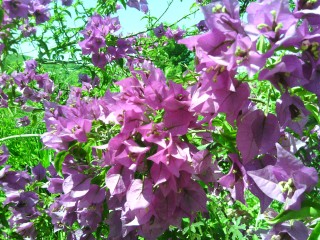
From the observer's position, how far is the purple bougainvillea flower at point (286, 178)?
2.68 ft

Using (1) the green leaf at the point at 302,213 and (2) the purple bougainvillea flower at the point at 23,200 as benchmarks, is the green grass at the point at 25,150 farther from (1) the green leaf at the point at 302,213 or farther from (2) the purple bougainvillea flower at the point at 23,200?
(1) the green leaf at the point at 302,213

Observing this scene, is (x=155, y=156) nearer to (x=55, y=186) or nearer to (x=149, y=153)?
(x=149, y=153)

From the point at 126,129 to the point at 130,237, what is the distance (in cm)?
44

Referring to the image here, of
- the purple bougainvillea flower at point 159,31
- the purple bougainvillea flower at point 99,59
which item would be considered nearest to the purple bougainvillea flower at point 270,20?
the purple bougainvillea flower at point 99,59

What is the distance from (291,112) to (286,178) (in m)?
0.13

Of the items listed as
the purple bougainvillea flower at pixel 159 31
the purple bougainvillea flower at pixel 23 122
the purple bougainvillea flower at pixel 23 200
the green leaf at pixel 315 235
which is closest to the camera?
the green leaf at pixel 315 235

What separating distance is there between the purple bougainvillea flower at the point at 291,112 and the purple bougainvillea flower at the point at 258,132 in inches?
1.0

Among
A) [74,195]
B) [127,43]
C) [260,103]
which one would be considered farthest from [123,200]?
[127,43]

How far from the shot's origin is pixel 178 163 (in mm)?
1004

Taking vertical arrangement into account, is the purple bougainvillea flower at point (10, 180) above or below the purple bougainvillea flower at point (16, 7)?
below

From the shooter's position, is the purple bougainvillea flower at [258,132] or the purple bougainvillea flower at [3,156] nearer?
the purple bougainvillea flower at [258,132]

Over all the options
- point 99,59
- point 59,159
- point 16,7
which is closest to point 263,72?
point 59,159

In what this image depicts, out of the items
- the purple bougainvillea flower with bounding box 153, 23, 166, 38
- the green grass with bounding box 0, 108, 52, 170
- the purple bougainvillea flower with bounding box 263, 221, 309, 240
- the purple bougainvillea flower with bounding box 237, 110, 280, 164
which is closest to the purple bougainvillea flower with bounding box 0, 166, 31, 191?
the purple bougainvillea flower with bounding box 263, 221, 309, 240

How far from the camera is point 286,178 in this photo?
852 millimetres
